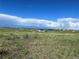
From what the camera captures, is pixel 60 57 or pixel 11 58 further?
pixel 60 57

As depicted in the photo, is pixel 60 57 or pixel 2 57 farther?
pixel 60 57

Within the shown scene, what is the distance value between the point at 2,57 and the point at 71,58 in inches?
184

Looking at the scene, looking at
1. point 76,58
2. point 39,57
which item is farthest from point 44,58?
point 76,58

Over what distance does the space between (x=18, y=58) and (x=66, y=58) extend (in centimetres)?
329

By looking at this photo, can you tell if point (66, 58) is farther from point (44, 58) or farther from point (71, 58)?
point (44, 58)

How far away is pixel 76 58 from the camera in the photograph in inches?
591

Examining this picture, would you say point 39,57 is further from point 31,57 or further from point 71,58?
point 71,58

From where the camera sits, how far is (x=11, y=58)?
1367 centimetres

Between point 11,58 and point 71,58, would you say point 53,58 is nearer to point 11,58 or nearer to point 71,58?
point 71,58

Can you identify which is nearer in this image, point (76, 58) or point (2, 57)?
point (2, 57)

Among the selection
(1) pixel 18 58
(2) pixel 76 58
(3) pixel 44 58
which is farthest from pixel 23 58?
(2) pixel 76 58

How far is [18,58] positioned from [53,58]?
233cm

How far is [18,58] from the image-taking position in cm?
1387

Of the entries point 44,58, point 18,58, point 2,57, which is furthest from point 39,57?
point 2,57
